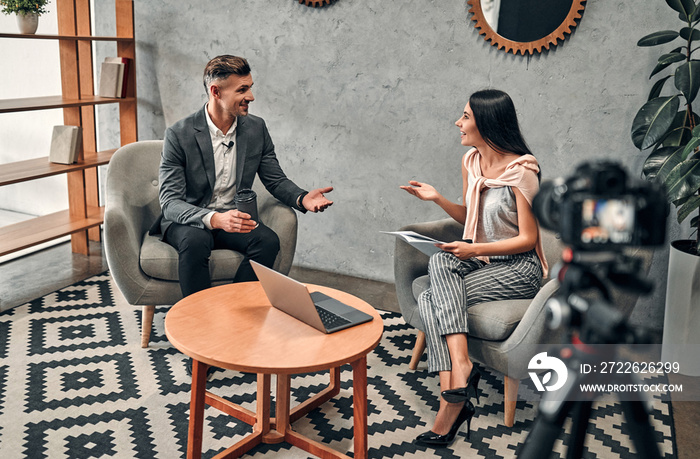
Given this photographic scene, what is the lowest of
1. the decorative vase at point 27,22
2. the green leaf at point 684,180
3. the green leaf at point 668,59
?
the green leaf at point 684,180

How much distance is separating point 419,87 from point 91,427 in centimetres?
218

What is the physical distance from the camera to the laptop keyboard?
1.92 metres

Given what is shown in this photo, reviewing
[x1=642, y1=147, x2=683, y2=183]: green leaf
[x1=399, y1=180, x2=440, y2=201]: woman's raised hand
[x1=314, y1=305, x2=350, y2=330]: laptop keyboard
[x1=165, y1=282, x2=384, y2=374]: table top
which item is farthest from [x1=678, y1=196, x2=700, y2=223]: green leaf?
[x1=314, y1=305, x2=350, y2=330]: laptop keyboard

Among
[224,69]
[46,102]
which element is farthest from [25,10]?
[224,69]

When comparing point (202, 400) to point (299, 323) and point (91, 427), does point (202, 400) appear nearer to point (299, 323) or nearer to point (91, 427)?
point (299, 323)

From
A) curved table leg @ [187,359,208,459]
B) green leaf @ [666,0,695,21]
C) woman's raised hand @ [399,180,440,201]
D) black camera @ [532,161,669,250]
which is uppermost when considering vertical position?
green leaf @ [666,0,695,21]

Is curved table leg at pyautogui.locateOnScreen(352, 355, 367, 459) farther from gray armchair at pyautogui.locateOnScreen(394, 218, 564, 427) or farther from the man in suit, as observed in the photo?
the man in suit

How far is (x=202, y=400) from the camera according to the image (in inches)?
73.1

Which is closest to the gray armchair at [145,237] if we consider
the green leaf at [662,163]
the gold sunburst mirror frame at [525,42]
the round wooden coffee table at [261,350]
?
the round wooden coffee table at [261,350]

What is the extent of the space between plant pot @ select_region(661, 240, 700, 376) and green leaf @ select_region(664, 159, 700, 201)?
0.27 m

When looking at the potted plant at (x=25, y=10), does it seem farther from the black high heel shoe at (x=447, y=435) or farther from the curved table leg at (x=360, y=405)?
the black high heel shoe at (x=447, y=435)

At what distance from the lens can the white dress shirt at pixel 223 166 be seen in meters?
2.75

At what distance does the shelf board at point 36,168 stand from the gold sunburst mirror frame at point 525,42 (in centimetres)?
218

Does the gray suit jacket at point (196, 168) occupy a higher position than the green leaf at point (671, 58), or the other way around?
the green leaf at point (671, 58)
